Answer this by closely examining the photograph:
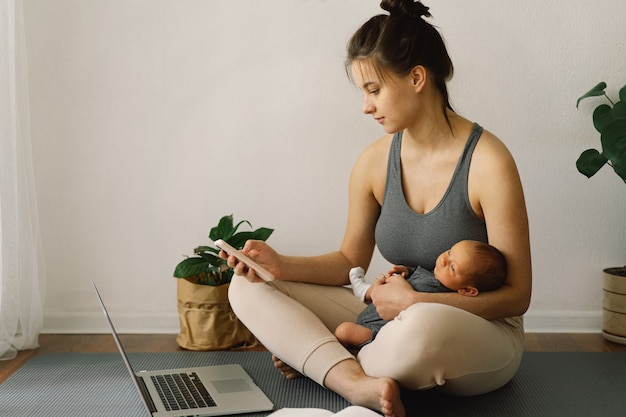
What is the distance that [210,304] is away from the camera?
2.67 meters

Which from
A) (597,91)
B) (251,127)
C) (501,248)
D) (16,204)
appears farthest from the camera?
(251,127)

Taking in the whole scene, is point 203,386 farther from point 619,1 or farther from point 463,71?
point 619,1

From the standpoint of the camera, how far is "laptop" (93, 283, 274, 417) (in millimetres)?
1980

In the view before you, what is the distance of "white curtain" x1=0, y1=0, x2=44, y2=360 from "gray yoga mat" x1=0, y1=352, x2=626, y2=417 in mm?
162

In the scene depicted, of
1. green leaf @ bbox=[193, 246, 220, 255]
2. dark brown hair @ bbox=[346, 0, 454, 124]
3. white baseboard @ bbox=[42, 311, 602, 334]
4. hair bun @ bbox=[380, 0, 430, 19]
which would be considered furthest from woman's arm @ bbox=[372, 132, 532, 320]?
white baseboard @ bbox=[42, 311, 602, 334]

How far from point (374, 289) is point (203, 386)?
526 millimetres

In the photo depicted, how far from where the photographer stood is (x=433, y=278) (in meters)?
2.04

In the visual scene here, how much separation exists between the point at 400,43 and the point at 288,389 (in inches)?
36.8

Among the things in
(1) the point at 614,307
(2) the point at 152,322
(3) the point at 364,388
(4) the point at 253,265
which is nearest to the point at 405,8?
(4) the point at 253,265

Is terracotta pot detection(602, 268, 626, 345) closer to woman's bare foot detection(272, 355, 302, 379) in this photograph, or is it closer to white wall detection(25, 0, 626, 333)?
white wall detection(25, 0, 626, 333)

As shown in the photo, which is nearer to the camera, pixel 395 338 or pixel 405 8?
pixel 395 338

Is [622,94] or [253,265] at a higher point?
[622,94]

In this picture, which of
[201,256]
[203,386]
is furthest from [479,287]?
[201,256]

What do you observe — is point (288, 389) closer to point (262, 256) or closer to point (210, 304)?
point (262, 256)
